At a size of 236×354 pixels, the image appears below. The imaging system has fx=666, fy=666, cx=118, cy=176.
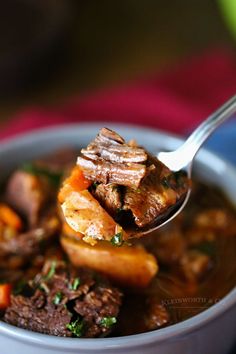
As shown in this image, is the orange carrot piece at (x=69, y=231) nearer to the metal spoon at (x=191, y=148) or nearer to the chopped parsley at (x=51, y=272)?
the chopped parsley at (x=51, y=272)

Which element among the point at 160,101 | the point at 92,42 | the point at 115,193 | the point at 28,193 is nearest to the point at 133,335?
the point at 115,193

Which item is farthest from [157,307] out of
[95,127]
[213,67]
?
[213,67]

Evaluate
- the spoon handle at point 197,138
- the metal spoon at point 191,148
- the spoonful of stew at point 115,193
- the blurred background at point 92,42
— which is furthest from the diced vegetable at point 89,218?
the blurred background at point 92,42

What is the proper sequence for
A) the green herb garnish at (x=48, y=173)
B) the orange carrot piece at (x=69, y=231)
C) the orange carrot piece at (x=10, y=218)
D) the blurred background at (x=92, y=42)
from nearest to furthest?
the orange carrot piece at (x=69, y=231) < the orange carrot piece at (x=10, y=218) < the green herb garnish at (x=48, y=173) < the blurred background at (x=92, y=42)

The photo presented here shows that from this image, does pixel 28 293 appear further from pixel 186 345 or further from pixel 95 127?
pixel 95 127

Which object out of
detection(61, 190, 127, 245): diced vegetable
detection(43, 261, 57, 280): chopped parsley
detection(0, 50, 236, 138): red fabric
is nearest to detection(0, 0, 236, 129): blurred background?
detection(0, 50, 236, 138): red fabric

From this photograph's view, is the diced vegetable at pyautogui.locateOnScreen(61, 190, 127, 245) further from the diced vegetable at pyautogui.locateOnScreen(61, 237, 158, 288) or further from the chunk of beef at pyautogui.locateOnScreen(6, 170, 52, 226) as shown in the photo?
the chunk of beef at pyautogui.locateOnScreen(6, 170, 52, 226)

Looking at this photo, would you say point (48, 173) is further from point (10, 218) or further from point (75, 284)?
point (75, 284)
